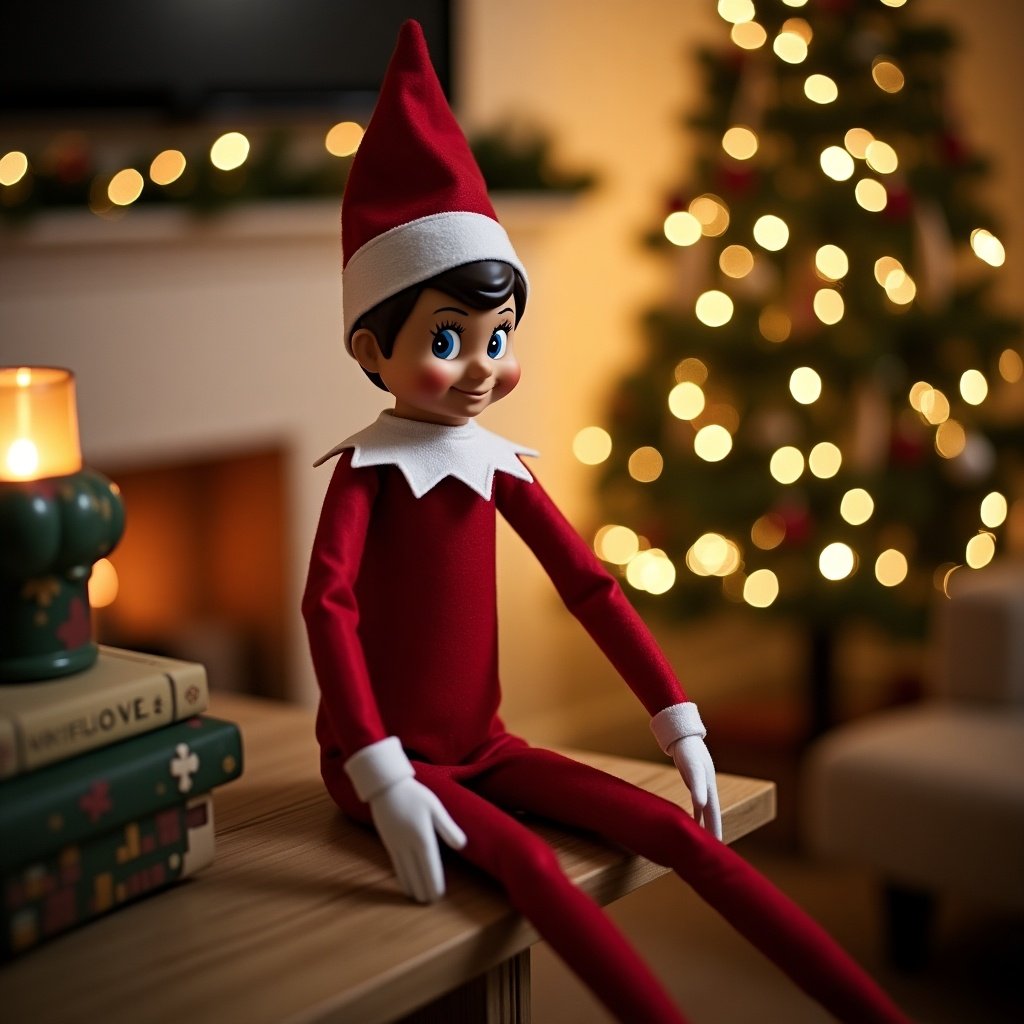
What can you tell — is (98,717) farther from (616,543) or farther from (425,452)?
(616,543)

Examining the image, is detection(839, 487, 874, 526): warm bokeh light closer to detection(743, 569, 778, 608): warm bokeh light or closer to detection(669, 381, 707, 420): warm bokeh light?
detection(743, 569, 778, 608): warm bokeh light

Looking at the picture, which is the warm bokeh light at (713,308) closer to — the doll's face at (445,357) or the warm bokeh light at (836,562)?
the warm bokeh light at (836,562)

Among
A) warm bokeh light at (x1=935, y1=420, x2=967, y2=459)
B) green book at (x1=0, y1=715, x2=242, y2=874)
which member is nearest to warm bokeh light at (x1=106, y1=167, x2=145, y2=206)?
green book at (x1=0, y1=715, x2=242, y2=874)

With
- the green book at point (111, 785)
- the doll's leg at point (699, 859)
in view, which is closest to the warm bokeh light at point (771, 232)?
the doll's leg at point (699, 859)

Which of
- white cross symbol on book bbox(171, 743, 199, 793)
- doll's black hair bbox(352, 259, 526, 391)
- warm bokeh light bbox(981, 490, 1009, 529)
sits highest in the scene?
doll's black hair bbox(352, 259, 526, 391)

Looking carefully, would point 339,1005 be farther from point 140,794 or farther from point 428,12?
point 428,12

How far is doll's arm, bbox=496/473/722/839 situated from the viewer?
0.99 m

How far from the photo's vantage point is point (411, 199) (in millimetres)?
967

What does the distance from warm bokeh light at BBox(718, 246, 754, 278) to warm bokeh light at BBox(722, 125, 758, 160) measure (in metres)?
0.17

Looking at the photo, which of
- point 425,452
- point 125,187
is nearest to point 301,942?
point 425,452

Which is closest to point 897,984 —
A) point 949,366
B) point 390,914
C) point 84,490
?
point 949,366

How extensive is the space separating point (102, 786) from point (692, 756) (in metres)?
0.39

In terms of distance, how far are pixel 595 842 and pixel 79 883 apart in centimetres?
34

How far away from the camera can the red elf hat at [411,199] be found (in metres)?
0.94
